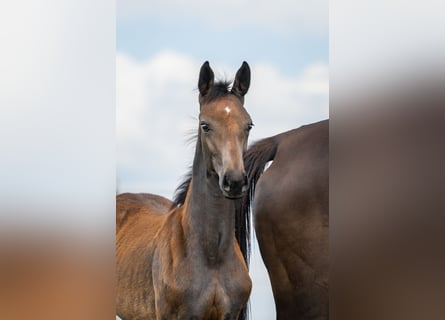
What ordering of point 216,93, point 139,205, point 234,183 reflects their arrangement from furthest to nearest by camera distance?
point 139,205, point 216,93, point 234,183

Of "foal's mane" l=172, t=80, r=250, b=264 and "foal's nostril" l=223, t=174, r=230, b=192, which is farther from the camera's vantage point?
"foal's mane" l=172, t=80, r=250, b=264

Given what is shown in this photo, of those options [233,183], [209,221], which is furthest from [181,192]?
[233,183]

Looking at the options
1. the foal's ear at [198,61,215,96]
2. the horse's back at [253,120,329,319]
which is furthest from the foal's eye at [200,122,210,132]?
the horse's back at [253,120,329,319]

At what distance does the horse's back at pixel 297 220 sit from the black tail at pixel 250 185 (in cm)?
3

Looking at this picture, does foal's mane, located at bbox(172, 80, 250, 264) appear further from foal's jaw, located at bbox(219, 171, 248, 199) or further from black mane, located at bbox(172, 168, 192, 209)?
foal's jaw, located at bbox(219, 171, 248, 199)

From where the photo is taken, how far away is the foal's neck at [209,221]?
1962 millimetres

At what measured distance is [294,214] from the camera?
2.14 m

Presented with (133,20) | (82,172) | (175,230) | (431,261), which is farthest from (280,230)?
(133,20)

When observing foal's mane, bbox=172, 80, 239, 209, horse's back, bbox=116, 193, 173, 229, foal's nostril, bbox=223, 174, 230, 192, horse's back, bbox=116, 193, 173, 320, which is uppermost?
foal's mane, bbox=172, 80, 239, 209

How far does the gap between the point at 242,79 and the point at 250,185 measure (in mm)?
349

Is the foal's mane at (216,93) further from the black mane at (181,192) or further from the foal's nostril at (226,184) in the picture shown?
the foal's nostril at (226,184)

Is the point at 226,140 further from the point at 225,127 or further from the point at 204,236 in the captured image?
the point at 204,236

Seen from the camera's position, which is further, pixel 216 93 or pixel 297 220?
pixel 297 220

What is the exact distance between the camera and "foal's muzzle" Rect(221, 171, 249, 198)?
73.0 inches
